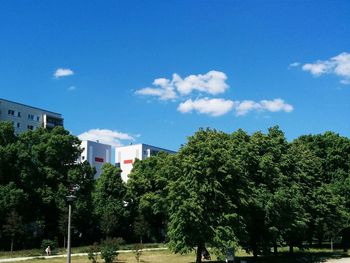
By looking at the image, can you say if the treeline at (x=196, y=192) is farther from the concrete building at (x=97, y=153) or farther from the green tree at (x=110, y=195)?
the concrete building at (x=97, y=153)

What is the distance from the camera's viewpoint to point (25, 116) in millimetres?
120188

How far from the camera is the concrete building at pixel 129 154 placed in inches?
5714

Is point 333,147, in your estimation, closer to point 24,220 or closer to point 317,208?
point 317,208

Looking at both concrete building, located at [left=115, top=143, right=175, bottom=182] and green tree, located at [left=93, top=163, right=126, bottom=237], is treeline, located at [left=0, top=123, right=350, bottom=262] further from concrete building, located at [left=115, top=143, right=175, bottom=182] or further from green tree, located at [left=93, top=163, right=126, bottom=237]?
concrete building, located at [left=115, top=143, right=175, bottom=182]

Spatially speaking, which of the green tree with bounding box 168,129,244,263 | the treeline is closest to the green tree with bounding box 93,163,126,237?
the treeline

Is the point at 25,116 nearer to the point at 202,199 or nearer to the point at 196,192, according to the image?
the point at 196,192

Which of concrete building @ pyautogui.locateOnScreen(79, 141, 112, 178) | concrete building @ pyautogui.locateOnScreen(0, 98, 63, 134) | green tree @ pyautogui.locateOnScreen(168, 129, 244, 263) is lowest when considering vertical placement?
green tree @ pyautogui.locateOnScreen(168, 129, 244, 263)

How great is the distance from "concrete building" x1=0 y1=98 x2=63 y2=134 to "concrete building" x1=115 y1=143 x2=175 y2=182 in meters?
25.1

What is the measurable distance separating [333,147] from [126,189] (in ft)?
102

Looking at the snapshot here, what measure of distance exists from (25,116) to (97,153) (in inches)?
840

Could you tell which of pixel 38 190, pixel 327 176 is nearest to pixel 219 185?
pixel 38 190

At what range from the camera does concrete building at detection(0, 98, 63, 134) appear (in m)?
115

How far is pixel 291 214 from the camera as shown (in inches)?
1844

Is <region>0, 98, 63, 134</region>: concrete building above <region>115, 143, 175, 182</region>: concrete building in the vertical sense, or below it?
above
